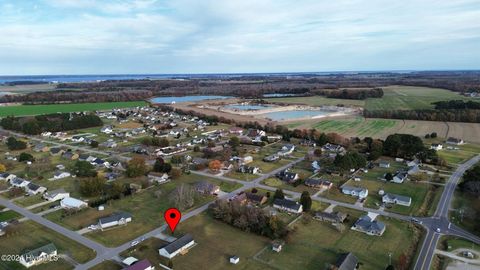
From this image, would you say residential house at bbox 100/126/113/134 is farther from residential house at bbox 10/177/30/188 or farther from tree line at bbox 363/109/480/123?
tree line at bbox 363/109/480/123

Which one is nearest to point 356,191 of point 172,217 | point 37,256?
point 172,217

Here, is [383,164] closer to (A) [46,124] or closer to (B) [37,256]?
(B) [37,256]

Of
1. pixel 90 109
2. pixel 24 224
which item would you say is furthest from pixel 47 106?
pixel 24 224

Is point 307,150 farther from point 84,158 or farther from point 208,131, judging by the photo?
point 84,158

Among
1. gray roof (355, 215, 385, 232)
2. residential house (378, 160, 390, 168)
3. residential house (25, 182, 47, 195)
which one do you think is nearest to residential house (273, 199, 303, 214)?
gray roof (355, 215, 385, 232)

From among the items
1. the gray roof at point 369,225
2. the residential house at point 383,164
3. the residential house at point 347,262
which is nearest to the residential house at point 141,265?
the residential house at point 347,262

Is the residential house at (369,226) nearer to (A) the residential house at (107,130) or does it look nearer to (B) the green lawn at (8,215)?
(B) the green lawn at (8,215)
